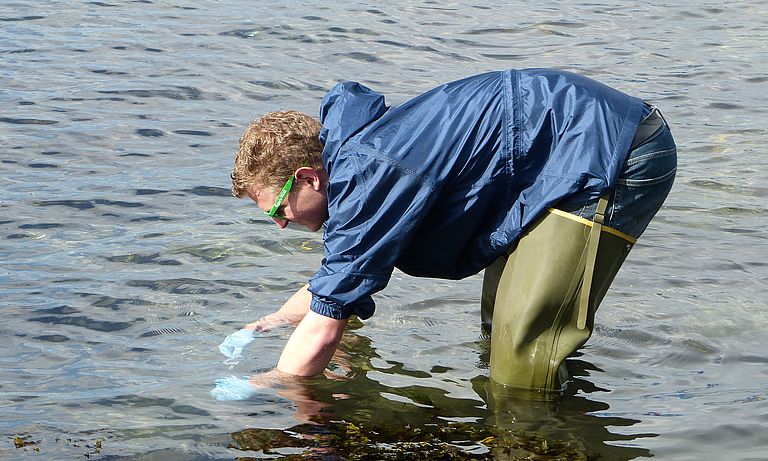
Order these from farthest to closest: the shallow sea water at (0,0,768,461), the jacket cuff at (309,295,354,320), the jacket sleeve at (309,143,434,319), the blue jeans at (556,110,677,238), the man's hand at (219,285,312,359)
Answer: the man's hand at (219,285,312,359)
the shallow sea water at (0,0,768,461)
the blue jeans at (556,110,677,238)
the jacket cuff at (309,295,354,320)
the jacket sleeve at (309,143,434,319)

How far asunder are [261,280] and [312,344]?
7.30ft

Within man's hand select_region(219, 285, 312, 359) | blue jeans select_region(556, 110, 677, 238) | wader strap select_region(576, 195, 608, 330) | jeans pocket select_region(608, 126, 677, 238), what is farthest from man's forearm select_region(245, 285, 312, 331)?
jeans pocket select_region(608, 126, 677, 238)

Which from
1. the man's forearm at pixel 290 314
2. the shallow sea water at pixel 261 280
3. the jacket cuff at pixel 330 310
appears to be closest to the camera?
the jacket cuff at pixel 330 310

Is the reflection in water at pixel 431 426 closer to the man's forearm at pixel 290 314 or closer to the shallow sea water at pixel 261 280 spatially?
the shallow sea water at pixel 261 280

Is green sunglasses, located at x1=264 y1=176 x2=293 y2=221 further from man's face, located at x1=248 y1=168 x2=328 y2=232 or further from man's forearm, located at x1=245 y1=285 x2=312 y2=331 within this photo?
man's forearm, located at x1=245 y1=285 x2=312 y2=331

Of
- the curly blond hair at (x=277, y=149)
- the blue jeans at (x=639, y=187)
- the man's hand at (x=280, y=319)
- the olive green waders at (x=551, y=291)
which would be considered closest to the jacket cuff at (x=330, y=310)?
the curly blond hair at (x=277, y=149)

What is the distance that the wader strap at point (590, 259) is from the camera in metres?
4.32

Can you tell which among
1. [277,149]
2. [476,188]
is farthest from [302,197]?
[476,188]

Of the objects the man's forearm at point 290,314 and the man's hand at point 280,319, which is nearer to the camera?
the man's hand at point 280,319

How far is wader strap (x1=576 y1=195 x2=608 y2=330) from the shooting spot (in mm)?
4324

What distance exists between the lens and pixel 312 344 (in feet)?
14.6

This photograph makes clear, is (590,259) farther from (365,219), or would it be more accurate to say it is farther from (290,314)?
(290,314)

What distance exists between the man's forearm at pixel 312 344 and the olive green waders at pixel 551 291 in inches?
30.7

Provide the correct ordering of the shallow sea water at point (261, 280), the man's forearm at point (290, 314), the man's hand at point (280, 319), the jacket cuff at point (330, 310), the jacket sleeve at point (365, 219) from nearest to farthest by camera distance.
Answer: the jacket sleeve at point (365, 219) → the jacket cuff at point (330, 310) → the shallow sea water at point (261, 280) → the man's hand at point (280, 319) → the man's forearm at point (290, 314)
